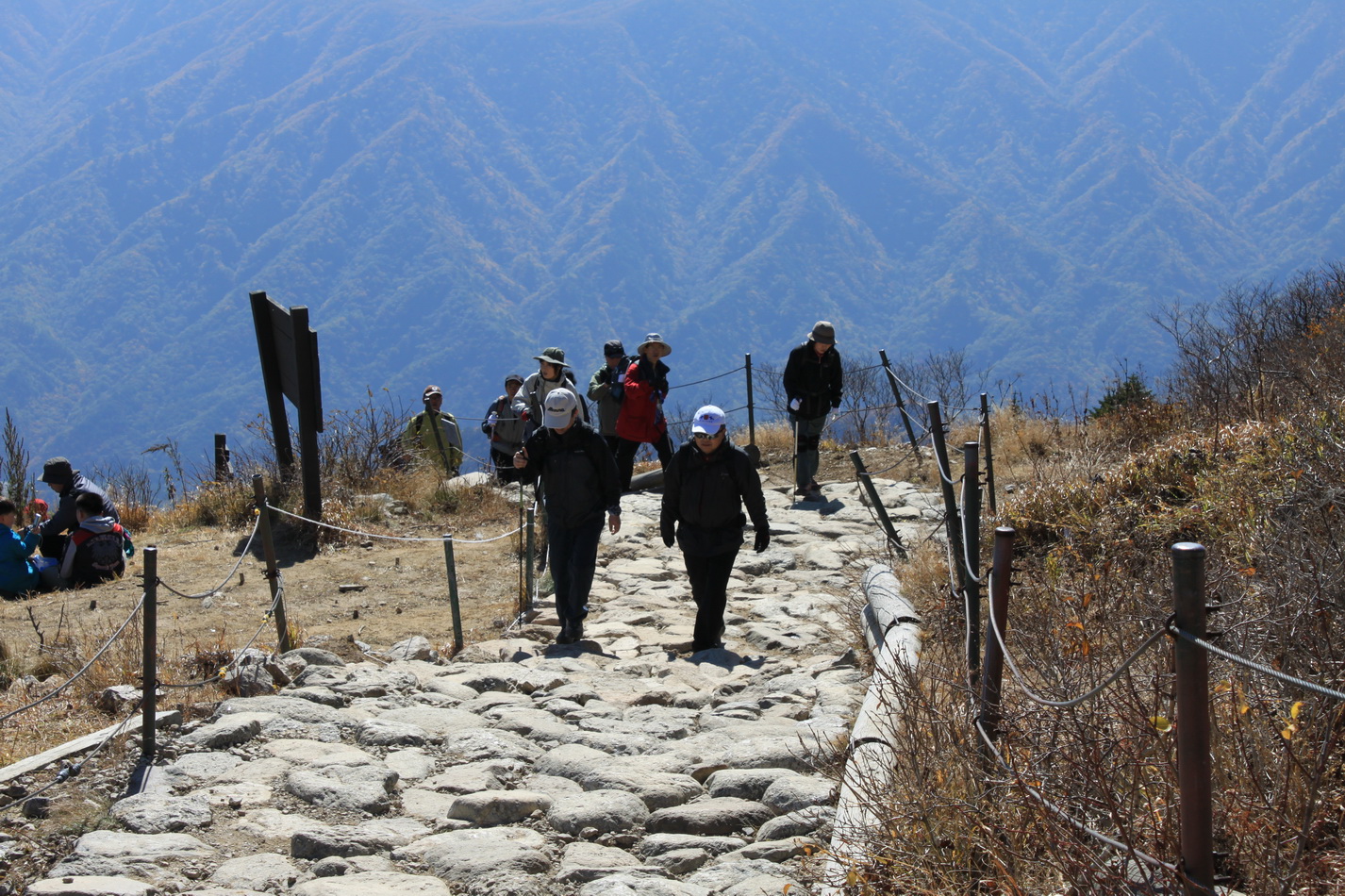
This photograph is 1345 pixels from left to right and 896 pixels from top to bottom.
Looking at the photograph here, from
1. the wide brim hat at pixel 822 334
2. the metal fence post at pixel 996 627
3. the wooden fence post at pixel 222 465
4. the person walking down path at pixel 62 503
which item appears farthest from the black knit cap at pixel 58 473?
the metal fence post at pixel 996 627

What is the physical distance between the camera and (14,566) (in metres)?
10.6

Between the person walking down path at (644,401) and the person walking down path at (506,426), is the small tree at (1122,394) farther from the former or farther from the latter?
the person walking down path at (506,426)

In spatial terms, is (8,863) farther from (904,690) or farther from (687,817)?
(904,690)

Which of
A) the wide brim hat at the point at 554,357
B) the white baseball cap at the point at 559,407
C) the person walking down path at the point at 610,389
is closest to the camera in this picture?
the white baseball cap at the point at 559,407

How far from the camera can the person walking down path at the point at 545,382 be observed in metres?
10.9

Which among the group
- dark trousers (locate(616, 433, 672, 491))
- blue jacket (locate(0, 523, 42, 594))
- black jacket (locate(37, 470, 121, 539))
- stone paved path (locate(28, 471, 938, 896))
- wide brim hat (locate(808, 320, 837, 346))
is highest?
wide brim hat (locate(808, 320, 837, 346))

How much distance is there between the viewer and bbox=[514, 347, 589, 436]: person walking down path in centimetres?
1093

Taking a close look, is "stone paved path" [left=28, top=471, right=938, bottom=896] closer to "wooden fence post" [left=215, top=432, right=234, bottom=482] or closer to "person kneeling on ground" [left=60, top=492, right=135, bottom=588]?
"person kneeling on ground" [left=60, top=492, right=135, bottom=588]

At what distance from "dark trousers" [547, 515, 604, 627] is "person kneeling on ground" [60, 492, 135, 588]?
4.73m

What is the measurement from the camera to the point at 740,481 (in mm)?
8406

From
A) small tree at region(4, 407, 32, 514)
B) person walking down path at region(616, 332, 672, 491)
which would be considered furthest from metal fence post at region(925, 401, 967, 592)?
small tree at region(4, 407, 32, 514)

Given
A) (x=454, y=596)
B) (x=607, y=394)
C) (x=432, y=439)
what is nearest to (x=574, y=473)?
(x=454, y=596)

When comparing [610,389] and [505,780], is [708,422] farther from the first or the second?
[610,389]

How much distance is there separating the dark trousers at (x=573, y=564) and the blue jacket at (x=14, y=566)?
5189 millimetres
